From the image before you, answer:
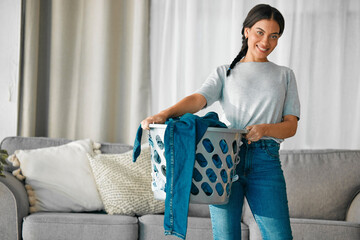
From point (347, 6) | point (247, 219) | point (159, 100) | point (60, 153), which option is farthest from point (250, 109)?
point (347, 6)

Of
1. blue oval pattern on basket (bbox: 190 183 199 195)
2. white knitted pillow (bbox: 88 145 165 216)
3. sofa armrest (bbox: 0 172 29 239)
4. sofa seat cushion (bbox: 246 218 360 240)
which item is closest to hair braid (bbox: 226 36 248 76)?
blue oval pattern on basket (bbox: 190 183 199 195)

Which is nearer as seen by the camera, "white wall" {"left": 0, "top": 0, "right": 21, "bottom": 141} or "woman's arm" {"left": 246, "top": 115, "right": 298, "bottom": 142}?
"woman's arm" {"left": 246, "top": 115, "right": 298, "bottom": 142}

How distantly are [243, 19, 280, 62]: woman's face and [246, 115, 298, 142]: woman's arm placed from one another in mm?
257

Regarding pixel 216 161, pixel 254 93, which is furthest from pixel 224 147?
pixel 254 93

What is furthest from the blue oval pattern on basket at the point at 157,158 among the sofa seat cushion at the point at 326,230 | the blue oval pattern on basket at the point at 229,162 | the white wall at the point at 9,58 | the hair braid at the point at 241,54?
the white wall at the point at 9,58

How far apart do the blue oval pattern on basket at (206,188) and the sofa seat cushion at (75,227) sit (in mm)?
1207

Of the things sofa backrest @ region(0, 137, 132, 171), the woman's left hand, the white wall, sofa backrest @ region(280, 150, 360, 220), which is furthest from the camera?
the white wall

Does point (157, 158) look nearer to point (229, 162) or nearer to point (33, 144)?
point (229, 162)

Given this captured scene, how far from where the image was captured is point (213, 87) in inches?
63.3

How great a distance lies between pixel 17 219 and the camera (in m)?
2.31

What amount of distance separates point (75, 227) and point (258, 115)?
1.36 metres

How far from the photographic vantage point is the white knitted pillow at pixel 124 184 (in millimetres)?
2656

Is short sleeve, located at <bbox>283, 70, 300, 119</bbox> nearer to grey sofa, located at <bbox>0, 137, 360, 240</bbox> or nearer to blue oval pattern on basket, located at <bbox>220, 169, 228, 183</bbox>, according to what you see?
blue oval pattern on basket, located at <bbox>220, 169, 228, 183</bbox>

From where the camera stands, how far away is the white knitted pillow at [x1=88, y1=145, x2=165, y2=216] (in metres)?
2.66
